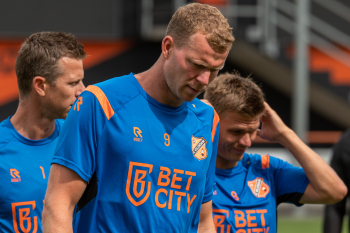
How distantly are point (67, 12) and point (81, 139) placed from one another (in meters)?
9.45

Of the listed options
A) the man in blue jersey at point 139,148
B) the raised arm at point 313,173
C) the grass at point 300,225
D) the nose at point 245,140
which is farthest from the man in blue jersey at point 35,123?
the grass at point 300,225

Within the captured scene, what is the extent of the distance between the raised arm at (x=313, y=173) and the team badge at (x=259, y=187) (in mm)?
253

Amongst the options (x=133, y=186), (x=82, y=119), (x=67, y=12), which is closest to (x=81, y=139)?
(x=82, y=119)

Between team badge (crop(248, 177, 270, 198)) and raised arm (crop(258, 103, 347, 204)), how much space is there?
0.25 m

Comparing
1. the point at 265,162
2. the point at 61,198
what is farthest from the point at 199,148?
the point at 265,162

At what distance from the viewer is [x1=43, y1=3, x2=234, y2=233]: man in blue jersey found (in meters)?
1.91

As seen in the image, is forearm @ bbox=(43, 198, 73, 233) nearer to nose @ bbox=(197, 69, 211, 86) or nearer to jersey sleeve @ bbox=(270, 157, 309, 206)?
nose @ bbox=(197, 69, 211, 86)

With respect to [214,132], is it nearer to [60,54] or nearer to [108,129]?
[108,129]

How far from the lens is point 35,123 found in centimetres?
275

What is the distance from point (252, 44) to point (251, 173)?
27.7ft

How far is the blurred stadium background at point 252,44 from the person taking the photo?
10.6 meters

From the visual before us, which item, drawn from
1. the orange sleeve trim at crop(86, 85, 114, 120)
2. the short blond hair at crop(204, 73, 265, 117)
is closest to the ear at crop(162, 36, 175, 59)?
the orange sleeve trim at crop(86, 85, 114, 120)

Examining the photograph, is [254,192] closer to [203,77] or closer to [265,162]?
[265,162]

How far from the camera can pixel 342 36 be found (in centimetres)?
1209
